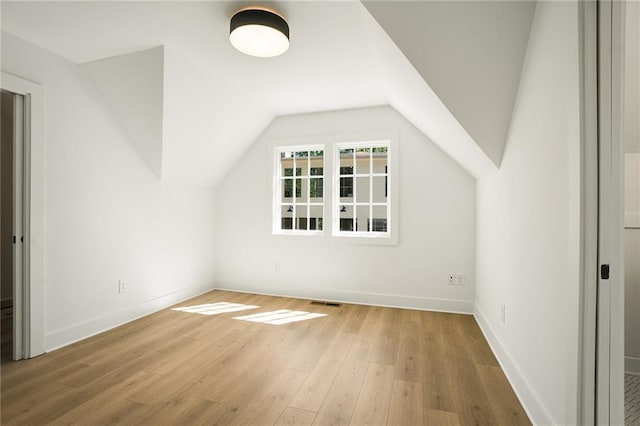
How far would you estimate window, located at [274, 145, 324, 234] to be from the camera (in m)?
4.18

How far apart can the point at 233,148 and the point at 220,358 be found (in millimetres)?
2695

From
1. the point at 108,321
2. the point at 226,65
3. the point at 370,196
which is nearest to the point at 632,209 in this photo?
the point at 370,196

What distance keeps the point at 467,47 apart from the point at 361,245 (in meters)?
2.47

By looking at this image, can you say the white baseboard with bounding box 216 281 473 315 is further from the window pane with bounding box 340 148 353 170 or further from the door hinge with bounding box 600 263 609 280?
the door hinge with bounding box 600 263 609 280

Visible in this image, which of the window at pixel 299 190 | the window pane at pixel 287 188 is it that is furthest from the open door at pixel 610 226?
the window pane at pixel 287 188

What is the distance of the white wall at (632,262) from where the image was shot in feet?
5.59

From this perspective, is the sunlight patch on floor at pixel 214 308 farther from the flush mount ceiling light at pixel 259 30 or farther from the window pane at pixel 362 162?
the flush mount ceiling light at pixel 259 30

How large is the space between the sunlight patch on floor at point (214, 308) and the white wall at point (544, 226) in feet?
9.11

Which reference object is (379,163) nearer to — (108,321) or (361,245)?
(361,245)

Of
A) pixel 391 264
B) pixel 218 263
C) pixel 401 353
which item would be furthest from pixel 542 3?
pixel 218 263

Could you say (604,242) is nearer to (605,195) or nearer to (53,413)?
(605,195)

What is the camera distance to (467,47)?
182cm

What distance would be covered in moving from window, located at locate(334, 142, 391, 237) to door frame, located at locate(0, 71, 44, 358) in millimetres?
2967

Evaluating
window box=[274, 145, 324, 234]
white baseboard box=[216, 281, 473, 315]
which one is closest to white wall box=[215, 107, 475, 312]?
white baseboard box=[216, 281, 473, 315]
